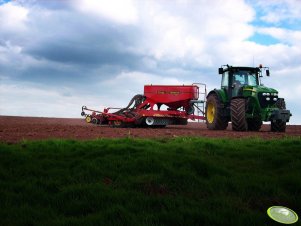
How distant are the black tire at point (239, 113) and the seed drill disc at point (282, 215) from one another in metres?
11.5

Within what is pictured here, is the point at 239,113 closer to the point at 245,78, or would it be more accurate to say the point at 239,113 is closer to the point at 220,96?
the point at 220,96

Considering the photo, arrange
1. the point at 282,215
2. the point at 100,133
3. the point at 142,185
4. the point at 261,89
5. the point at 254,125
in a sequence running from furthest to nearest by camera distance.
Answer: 1. the point at 254,125
2. the point at 261,89
3. the point at 100,133
4. the point at 142,185
5. the point at 282,215

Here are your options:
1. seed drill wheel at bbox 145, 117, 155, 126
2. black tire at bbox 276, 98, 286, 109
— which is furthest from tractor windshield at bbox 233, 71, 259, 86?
seed drill wheel at bbox 145, 117, 155, 126

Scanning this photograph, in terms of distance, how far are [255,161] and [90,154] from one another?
366 cm

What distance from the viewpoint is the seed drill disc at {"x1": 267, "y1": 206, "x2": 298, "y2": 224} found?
17.1ft

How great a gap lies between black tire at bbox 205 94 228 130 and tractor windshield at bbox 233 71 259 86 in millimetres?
1285

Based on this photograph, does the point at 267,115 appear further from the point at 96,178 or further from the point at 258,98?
the point at 96,178

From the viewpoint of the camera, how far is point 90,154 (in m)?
8.96

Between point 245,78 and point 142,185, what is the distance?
42.5 ft

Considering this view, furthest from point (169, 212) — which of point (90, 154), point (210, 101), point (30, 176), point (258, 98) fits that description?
point (210, 101)

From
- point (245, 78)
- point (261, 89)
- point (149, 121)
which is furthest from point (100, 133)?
point (245, 78)

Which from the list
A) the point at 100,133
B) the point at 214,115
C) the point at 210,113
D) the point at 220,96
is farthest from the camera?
the point at 210,113

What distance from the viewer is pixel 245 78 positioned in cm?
1845

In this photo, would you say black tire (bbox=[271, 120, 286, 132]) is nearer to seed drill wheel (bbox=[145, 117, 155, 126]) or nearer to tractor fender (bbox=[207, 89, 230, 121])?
tractor fender (bbox=[207, 89, 230, 121])
